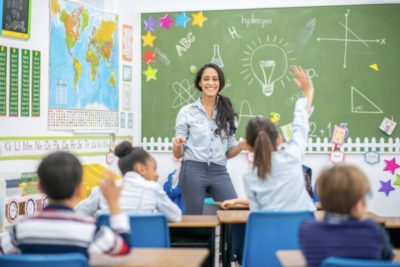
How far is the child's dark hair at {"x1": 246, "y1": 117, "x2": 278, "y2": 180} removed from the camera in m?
2.74

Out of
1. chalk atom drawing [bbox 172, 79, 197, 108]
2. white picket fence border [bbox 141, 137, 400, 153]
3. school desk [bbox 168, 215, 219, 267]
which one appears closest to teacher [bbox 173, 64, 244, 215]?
school desk [bbox 168, 215, 219, 267]

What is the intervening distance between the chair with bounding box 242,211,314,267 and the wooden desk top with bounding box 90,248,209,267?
0.66m

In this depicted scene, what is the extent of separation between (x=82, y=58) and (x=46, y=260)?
356 cm

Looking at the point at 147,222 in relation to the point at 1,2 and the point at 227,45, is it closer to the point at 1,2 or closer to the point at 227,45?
the point at 1,2

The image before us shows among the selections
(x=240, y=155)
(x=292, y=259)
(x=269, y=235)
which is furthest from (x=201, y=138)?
(x=292, y=259)

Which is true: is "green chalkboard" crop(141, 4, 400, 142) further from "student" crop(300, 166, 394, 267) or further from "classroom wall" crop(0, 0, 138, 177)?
"student" crop(300, 166, 394, 267)


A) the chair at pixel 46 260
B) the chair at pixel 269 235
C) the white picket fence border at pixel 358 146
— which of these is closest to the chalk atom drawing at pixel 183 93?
the white picket fence border at pixel 358 146

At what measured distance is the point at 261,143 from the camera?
2.74 m

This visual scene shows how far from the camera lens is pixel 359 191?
1831mm

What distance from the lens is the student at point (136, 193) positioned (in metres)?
2.69

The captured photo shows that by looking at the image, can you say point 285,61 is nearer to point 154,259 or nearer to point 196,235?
point 196,235

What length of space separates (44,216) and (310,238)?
923mm

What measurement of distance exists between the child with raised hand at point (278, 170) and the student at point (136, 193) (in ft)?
1.49

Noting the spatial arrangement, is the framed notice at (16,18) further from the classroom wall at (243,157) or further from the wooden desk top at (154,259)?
the wooden desk top at (154,259)
